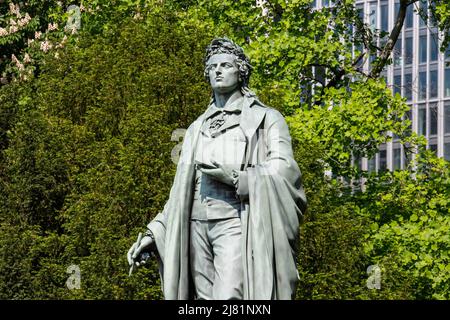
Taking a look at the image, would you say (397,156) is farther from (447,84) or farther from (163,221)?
(163,221)

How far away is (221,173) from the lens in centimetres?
1383

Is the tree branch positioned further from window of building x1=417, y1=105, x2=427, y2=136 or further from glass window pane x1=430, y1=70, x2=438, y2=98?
window of building x1=417, y1=105, x2=427, y2=136

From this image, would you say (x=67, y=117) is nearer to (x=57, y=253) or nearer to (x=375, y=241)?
(x=57, y=253)

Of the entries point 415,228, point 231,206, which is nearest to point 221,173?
point 231,206

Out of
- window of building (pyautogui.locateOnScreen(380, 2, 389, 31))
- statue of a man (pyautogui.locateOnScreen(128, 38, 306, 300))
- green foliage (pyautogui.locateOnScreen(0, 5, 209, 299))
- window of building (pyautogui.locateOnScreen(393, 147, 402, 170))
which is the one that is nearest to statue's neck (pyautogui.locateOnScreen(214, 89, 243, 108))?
statue of a man (pyautogui.locateOnScreen(128, 38, 306, 300))

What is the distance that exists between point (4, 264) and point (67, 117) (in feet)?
12.9

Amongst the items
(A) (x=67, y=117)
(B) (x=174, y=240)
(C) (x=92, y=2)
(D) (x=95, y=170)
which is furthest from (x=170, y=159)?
(B) (x=174, y=240)

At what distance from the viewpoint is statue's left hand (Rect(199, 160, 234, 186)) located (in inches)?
544

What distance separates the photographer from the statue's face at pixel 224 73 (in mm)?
14438

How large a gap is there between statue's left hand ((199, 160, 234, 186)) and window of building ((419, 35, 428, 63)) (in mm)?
62486

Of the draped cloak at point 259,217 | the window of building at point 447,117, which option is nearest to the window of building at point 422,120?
the window of building at point 447,117

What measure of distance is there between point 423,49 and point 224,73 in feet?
205

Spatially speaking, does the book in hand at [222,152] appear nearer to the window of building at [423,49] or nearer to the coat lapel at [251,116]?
the coat lapel at [251,116]

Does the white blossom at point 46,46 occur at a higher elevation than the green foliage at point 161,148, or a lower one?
higher
